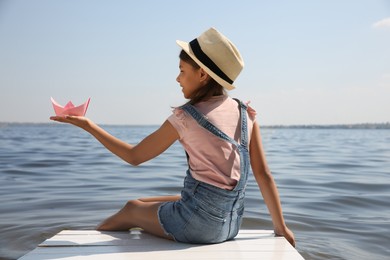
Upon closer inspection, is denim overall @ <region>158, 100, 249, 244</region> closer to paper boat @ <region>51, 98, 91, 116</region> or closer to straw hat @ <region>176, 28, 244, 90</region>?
straw hat @ <region>176, 28, 244, 90</region>

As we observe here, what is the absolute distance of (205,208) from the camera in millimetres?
2508

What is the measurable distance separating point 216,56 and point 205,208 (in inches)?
32.2

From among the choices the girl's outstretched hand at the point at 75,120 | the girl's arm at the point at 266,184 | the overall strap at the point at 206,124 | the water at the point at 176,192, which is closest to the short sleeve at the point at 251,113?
the girl's arm at the point at 266,184

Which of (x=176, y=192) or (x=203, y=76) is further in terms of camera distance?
(x=176, y=192)

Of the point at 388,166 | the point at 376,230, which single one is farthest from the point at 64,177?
the point at 388,166

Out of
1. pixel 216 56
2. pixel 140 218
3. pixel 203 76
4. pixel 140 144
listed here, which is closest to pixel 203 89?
pixel 203 76

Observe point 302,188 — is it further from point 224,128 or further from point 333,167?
point 224,128

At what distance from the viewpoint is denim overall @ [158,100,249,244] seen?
2.50 meters

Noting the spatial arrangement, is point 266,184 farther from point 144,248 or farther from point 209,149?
point 144,248

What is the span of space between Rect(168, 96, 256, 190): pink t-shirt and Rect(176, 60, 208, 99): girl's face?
125 millimetres

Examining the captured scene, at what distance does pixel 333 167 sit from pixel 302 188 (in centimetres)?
348

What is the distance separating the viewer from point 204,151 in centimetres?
250

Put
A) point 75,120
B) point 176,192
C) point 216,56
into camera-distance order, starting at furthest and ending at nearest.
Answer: point 176,192 → point 216,56 → point 75,120

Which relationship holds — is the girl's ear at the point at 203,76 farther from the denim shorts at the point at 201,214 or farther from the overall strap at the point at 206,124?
the denim shorts at the point at 201,214
